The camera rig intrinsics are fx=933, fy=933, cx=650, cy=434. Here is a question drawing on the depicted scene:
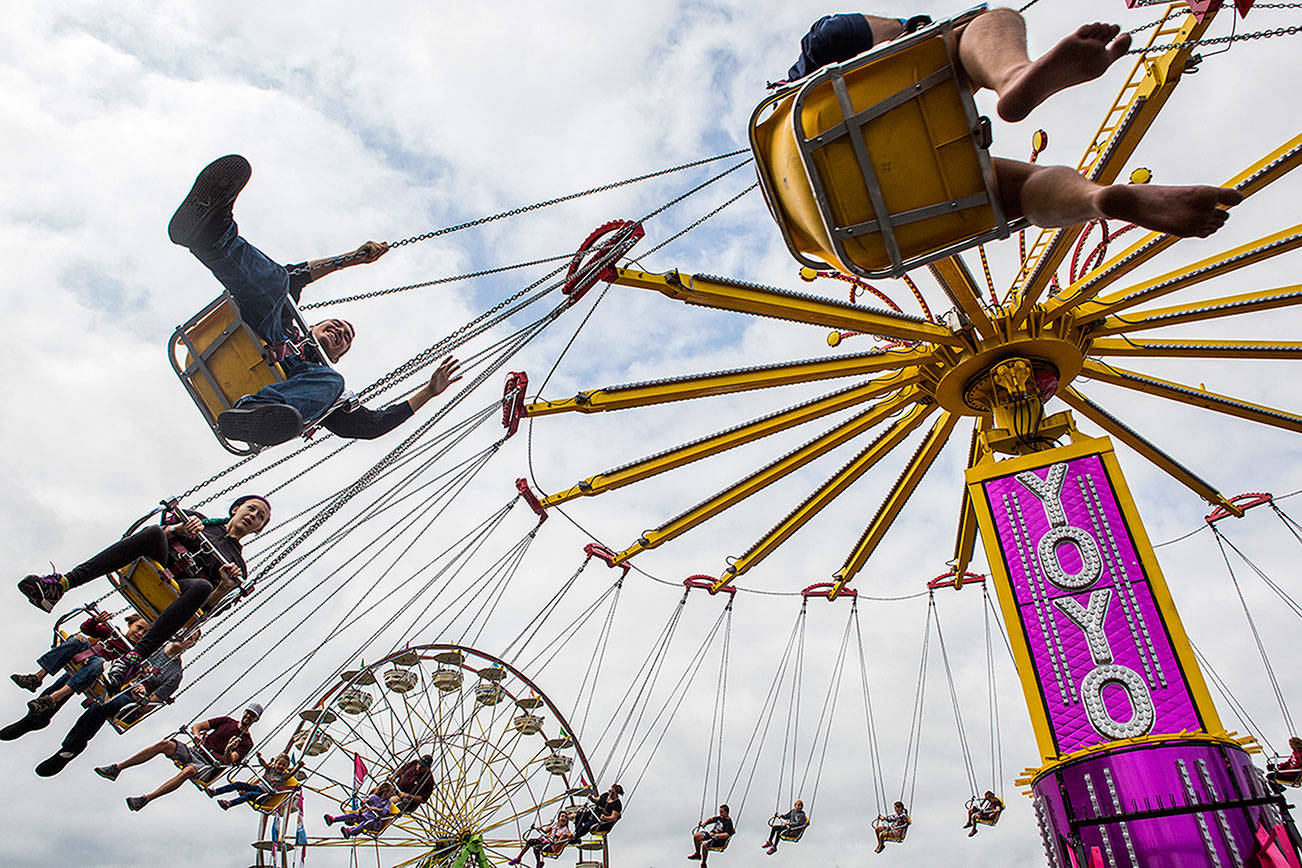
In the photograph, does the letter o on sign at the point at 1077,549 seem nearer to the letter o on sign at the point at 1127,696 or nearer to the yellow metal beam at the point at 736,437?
the letter o on sign at the point at 1127,696

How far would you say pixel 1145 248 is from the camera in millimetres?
10289

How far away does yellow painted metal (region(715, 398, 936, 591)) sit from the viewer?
12.8m

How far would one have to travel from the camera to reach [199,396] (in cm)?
662

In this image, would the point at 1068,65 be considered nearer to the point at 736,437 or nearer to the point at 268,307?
the point at 268,307

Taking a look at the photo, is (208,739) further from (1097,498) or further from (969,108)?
(969,108)

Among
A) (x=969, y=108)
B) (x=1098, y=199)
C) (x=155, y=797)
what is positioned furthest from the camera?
(x=155, y=797)

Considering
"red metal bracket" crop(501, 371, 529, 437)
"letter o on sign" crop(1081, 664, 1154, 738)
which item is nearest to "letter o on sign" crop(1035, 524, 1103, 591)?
"letter o on sign" crop(1081, 664, 1154, 738)

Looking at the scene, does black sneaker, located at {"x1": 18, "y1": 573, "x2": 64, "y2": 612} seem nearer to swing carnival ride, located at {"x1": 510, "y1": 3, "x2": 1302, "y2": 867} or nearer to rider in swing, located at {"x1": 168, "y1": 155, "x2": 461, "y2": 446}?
rider in swing, located at {"x1": 168, "y1": 155, "x2": 461, "y2": 446}

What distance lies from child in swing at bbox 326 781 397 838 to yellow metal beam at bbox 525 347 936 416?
759 centimetres

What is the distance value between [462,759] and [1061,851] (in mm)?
10666

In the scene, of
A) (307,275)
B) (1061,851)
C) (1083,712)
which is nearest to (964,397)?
(1083,712)

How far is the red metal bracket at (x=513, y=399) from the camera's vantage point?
1074 cm

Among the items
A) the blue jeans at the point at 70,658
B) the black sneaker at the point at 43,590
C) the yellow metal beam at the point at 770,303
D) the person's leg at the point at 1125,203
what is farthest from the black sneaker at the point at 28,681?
the person's leg at the point at 1125,203

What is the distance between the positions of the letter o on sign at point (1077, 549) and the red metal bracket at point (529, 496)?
21.3 feet
